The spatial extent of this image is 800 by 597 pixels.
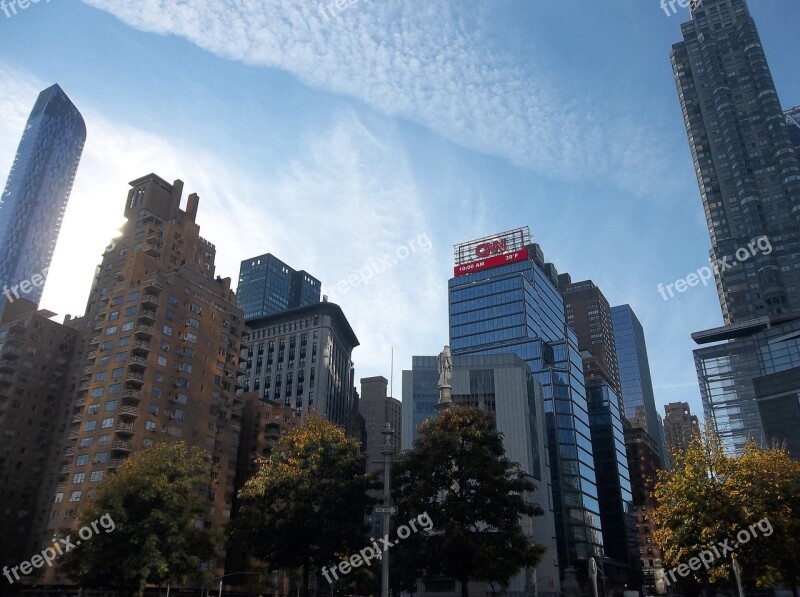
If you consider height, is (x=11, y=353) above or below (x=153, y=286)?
below

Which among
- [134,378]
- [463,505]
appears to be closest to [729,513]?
[463,505]

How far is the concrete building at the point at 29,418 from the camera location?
310 feet

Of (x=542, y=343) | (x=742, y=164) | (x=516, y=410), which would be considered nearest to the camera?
(x=516, y=410)

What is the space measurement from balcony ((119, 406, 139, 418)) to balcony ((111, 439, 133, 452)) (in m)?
3.50

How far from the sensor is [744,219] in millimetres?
169875

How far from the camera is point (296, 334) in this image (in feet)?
559

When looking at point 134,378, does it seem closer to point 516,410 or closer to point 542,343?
point 516,410

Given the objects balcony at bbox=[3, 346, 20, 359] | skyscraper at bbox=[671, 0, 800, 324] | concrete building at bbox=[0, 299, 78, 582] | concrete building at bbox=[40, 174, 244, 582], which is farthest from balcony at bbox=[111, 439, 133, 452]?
skyscraper at bbox=[671, 0, 800, 324]

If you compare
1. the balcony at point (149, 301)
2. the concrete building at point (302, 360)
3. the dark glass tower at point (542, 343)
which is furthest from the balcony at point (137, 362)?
the dark glass tower at point (542, 343)

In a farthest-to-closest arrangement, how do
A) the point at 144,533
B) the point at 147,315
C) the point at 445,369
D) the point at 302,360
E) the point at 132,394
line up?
the point at 302,360
the point at 147,315
the point at 132,394
the point at 445,369
the point at 144,533

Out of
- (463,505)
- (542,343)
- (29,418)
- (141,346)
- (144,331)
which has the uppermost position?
(542,343)

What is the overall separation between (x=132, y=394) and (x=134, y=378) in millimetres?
2466

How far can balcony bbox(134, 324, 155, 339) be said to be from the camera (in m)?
88.6

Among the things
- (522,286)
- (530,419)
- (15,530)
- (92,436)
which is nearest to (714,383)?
(522,286)
